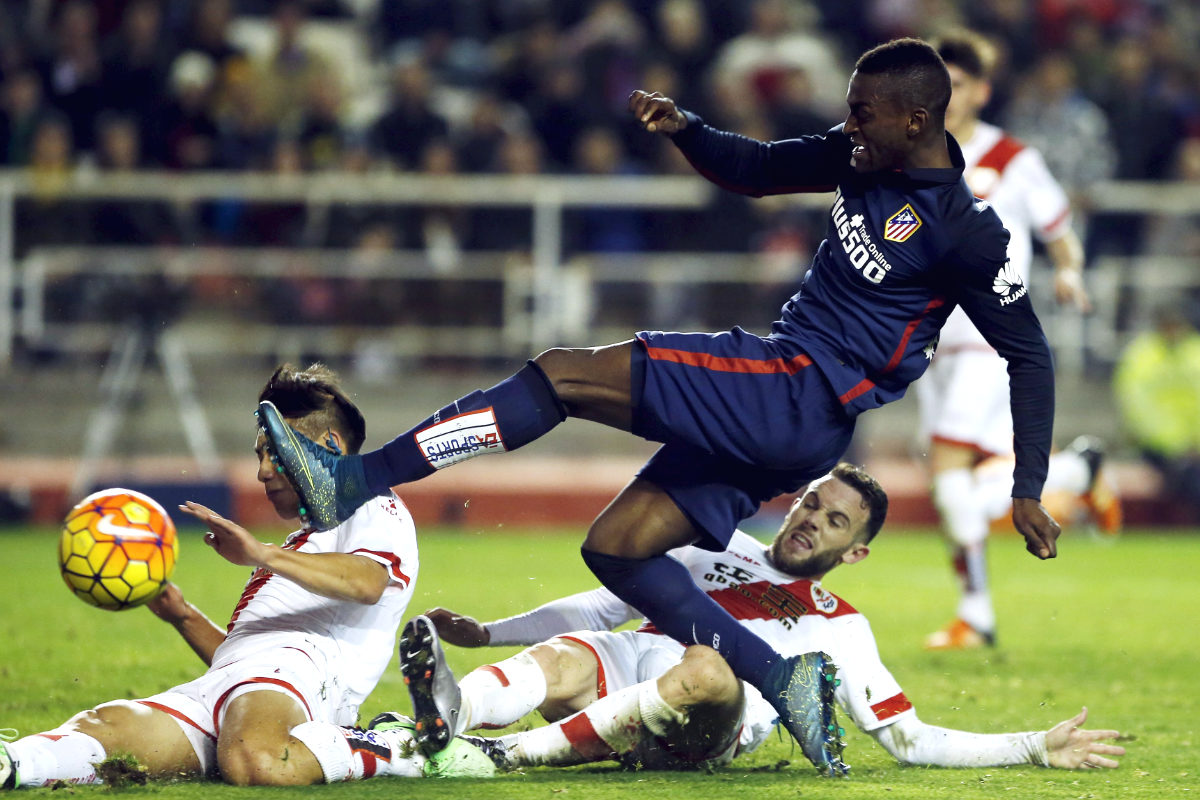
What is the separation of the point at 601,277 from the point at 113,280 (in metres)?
3.76

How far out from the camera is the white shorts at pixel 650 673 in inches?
179

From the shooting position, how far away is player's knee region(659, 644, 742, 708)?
4.20 m

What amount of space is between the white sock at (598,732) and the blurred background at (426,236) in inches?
287

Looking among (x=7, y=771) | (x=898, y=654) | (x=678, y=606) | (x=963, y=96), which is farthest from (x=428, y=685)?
(x=963, y=96)

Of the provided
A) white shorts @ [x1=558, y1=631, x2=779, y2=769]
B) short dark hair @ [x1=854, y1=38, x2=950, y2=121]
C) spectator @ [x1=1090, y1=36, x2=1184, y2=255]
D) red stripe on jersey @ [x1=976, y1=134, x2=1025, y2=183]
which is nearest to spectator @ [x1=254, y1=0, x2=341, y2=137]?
spectator @ [x1=1090, y1=36, x2=1184, y2=255]

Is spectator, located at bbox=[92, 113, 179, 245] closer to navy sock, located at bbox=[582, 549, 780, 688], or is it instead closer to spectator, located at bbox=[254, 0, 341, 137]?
spectator, located at bbox=[254, 0, 341, 137]

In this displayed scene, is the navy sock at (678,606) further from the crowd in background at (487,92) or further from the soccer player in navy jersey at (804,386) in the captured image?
the crowd in background at (487,92)

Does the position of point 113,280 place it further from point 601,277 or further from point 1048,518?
point 1048,518

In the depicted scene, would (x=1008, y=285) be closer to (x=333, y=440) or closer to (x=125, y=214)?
(x=333, y=440)

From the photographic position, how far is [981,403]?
7.31 metres

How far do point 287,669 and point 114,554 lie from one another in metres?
0.56

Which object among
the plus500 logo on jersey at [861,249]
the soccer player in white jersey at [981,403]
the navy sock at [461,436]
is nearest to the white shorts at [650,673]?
the navy sock at [461,436]

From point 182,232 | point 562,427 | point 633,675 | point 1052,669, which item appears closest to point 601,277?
point 562,427

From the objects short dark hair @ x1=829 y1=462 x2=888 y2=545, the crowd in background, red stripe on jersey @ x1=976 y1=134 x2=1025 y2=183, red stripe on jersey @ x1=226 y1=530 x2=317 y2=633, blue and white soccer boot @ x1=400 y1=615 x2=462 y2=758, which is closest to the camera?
blue and white soccer boot @ x1=400 y1=615 x2=462 y2=758
